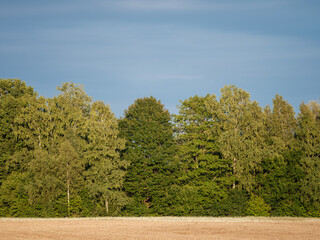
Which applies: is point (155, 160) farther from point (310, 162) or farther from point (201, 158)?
point (310, 162)

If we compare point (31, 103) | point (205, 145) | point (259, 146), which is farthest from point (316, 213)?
point (31, 103)

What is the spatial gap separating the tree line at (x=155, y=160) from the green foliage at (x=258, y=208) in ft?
0.47

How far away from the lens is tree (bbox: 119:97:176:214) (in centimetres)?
5784

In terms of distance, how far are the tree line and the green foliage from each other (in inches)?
5.6

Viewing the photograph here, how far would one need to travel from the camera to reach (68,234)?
2906 cm

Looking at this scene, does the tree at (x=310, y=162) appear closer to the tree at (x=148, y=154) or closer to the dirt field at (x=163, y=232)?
the dirt field at (x=163, y=232)

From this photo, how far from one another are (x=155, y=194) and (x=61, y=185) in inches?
573

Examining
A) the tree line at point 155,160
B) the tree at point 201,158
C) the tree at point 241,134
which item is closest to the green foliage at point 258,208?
the tree line at point 155,160

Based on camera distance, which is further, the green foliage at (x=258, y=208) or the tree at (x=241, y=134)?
the tree at (x=241, y=134)

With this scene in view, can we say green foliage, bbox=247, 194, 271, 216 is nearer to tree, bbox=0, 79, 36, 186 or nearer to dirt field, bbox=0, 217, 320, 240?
dirt field, bbox=0, 217, 320, 240

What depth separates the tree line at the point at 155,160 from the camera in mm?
53312

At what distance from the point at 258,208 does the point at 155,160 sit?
17400mm

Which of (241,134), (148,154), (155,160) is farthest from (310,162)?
(148,154)

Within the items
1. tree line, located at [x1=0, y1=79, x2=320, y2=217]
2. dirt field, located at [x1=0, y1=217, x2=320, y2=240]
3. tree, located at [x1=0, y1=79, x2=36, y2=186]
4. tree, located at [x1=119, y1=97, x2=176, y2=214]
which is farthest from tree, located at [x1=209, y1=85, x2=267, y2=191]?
tree, located at [x1=0, y1=79, x2=36, y2=186]
